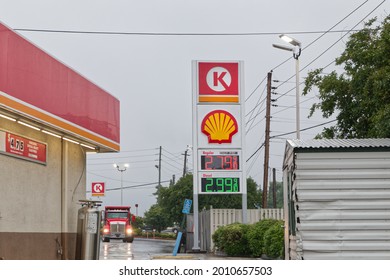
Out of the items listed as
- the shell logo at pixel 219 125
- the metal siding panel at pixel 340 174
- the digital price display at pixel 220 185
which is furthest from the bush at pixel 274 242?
the metal siding panel at pixel 340 174

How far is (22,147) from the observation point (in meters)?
15.6

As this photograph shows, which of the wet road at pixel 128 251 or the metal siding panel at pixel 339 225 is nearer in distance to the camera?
the metal siding panel at pixel 339 225

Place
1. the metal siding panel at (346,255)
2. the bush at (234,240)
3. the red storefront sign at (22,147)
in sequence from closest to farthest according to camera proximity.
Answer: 1. the metal siding panel at (346,255)
2. the red storefront sign at (22,147)
3. the bush at (234,240)

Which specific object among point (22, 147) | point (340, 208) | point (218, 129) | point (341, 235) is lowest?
point (341, 235)

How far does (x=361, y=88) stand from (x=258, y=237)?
832cm

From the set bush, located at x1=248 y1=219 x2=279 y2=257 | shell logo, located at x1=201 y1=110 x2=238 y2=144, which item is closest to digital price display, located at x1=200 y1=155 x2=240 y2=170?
shell logo, located at x1=201 y1=110 x2=238 y2=144

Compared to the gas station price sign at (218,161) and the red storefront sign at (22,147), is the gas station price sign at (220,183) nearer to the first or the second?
Result: the gas station price sign at (218,161)

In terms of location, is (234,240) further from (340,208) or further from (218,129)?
(340,208)

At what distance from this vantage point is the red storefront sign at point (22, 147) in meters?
14.7

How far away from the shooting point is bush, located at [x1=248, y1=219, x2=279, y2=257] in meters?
28.9

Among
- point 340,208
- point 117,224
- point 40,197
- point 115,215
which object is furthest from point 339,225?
point 115,215

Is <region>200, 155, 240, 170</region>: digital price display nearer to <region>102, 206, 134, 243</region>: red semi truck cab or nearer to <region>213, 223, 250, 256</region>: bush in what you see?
<region>213, 223, 250, 256</region>: bush
